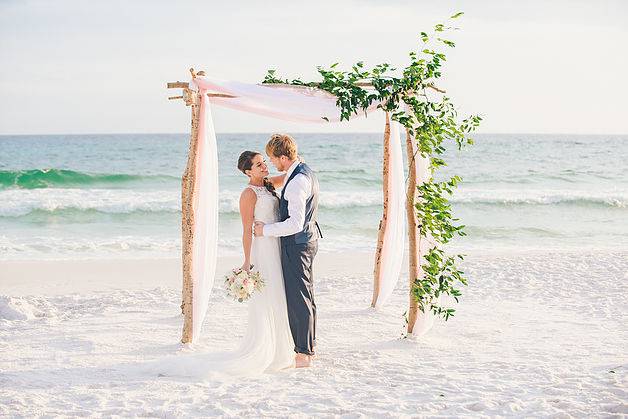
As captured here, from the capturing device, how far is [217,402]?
4.80 metres

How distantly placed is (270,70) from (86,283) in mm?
4490

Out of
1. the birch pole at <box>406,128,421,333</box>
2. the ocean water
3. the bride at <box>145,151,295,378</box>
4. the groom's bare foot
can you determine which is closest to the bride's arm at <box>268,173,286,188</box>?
the bride at <box>145,151,295,378</box>

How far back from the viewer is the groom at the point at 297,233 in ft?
17.5

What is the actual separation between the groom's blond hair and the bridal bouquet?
2.89 feet

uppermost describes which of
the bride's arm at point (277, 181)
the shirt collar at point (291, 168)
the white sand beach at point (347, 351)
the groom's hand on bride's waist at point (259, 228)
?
the shirt collar at point (291, 168)

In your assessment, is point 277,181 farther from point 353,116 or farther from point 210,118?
point 353,116

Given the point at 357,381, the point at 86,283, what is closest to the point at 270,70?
the point at 357,381

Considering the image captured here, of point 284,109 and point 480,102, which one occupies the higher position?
point 480,102

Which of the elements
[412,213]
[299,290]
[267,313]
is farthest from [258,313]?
[412,213]

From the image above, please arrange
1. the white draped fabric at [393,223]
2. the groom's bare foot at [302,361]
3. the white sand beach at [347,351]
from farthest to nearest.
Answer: the white draped fabric at [393,223]
the groom's bare foot at [302,361]
the white sand beach at [347,351]

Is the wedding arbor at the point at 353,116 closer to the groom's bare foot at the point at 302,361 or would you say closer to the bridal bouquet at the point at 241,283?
the bridal bouquet at the point at 241,283

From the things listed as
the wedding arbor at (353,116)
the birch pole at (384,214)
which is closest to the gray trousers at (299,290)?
the wedding arbor at (353,116)

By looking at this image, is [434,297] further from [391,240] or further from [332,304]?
[332,304]

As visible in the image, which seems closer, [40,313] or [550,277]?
[40,313]
